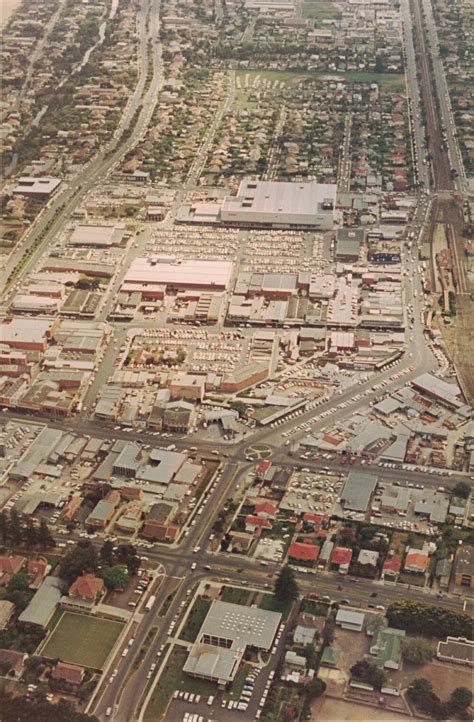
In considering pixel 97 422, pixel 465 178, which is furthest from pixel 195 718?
pixel 465 178

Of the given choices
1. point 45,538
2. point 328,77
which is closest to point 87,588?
point 45,538

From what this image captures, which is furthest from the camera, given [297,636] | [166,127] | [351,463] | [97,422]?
[166,127]

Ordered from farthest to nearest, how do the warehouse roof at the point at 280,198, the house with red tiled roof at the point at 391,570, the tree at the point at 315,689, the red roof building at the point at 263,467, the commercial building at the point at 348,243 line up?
1. the warehouse roof at the point at 280,198
2. the commercial building at the point at 348,243
3. the red roof building at the point at 263,467
4. the house with red tiled roof at the point at 391,570
5. the tree at the point at 315,689

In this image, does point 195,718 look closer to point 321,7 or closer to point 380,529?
point 380,529

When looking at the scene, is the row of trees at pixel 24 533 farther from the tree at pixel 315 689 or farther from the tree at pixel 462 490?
the tree at pixel 462 490

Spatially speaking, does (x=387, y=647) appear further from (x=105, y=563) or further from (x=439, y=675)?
(x=105, y=563)

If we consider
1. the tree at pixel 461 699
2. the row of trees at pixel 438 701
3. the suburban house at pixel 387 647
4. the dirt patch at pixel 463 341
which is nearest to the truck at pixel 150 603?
the suburban house at pixel 387 647
